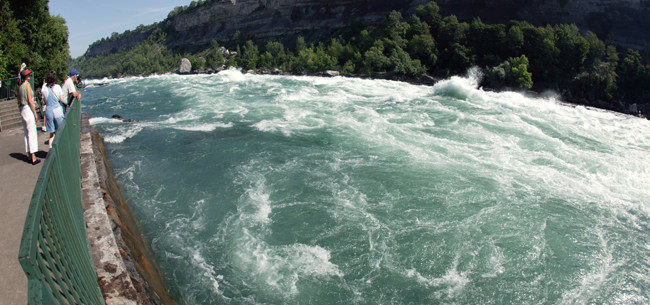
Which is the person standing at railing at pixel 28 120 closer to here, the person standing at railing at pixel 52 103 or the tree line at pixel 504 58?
the person standing at railing at pixel 52 103

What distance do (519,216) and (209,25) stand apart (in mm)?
132146

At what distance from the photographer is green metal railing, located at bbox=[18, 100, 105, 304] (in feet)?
6.71

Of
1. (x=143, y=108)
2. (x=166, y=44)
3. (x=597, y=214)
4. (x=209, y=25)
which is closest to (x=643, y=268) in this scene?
(x=597, y=214)

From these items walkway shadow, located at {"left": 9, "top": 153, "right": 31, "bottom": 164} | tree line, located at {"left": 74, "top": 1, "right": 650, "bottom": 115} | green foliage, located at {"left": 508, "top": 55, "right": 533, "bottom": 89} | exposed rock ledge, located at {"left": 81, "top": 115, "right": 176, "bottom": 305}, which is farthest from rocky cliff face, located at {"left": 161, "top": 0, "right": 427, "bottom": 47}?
exposed rock ledge, located at {"left": 81, "top": 115, "right": 176, "bottom": 305}

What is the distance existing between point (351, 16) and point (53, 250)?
9050 centimetres

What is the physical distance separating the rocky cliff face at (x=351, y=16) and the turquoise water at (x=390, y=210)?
49551 millimetres

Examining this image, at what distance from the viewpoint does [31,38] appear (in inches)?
794

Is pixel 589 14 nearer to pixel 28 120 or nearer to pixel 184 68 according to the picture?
pixel 28 120

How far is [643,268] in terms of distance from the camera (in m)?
8.12

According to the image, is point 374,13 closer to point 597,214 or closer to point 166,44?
point 597,214

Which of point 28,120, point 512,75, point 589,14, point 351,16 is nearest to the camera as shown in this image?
point 28,120

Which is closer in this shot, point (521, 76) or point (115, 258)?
point (115, 258)

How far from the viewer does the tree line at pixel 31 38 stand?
58.2ft

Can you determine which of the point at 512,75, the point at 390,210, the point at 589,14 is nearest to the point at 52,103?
the point at 390,210
